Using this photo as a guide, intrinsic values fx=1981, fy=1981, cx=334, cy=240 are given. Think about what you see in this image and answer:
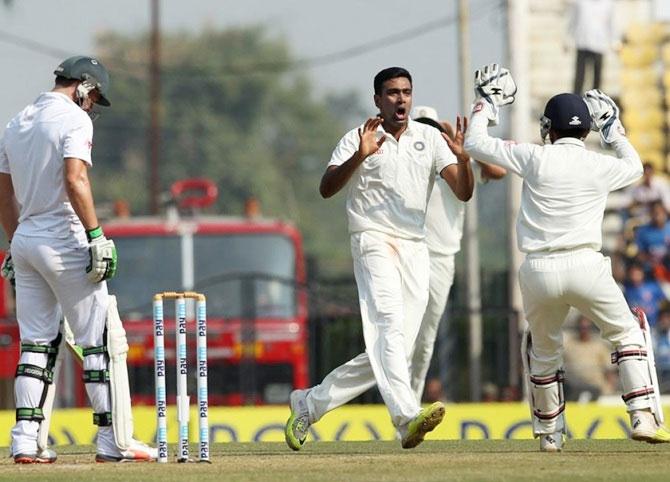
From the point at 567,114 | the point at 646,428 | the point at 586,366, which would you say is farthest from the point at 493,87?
the point at 586,366

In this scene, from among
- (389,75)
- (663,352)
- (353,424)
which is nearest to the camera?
(389,75)

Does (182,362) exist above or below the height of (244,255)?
below

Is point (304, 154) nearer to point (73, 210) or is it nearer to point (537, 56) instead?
point (537, 56)

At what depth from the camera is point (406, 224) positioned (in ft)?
37.7

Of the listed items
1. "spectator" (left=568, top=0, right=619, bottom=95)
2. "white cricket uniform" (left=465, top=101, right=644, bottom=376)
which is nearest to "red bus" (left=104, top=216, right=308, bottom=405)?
"spectator" (left=568, top=0, right=619, bottom=95)

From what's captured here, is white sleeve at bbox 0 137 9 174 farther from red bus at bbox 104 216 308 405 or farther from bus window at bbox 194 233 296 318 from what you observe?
bus window at bbox 194 233 296 318

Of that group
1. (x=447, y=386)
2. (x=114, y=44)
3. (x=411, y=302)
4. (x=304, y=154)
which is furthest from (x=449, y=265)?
(x=114, y=44)

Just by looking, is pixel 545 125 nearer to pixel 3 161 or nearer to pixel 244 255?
pixel 3 161

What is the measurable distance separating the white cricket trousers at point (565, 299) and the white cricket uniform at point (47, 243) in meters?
2.33

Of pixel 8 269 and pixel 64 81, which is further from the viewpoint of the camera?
pixel 8 269

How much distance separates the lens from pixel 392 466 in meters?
10.1

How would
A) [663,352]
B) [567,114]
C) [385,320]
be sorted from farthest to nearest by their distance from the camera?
[663,352] → [385,320] → [567,114]

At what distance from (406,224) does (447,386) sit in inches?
393

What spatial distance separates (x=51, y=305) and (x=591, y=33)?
56.4 feet
